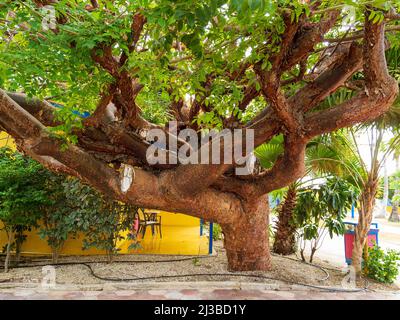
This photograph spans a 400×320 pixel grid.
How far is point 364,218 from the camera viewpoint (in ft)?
17.4

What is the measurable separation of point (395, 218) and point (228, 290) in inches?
855

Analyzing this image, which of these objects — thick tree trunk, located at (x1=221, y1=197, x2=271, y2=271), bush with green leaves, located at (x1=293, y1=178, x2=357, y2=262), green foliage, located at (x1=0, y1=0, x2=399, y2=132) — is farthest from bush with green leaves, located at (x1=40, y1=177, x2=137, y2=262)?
bush with green leaves, located at (x1=293, y1=178, x2=357, y2=262)

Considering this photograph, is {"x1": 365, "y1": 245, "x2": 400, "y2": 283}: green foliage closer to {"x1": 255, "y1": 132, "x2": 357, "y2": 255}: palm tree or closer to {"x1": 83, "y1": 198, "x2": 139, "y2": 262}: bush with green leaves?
{"x1": 255, "y1": 132, "x2": 357, "y2": 255}: palm tree

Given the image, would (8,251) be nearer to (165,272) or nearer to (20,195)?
(20,195)

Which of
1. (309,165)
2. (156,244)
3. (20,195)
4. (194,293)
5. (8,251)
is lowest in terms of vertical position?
(194,293)

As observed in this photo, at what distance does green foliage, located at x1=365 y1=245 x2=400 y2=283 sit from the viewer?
5.16 meters

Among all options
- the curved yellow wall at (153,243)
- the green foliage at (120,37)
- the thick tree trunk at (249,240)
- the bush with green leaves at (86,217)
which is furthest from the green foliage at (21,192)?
the thick tree trunk at (249,240)

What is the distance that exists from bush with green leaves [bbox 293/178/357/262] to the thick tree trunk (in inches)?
56.6

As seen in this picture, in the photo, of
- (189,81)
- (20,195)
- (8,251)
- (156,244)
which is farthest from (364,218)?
(8,251)

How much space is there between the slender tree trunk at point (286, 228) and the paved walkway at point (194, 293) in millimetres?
2176

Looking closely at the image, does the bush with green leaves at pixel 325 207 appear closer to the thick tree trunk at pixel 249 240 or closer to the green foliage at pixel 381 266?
the green foliage at pixel 381 266

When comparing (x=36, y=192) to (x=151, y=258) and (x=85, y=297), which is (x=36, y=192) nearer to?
(x=85, y=297)

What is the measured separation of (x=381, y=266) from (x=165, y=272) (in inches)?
155

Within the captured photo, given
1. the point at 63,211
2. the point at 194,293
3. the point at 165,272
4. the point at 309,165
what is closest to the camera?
the point at 194,293
